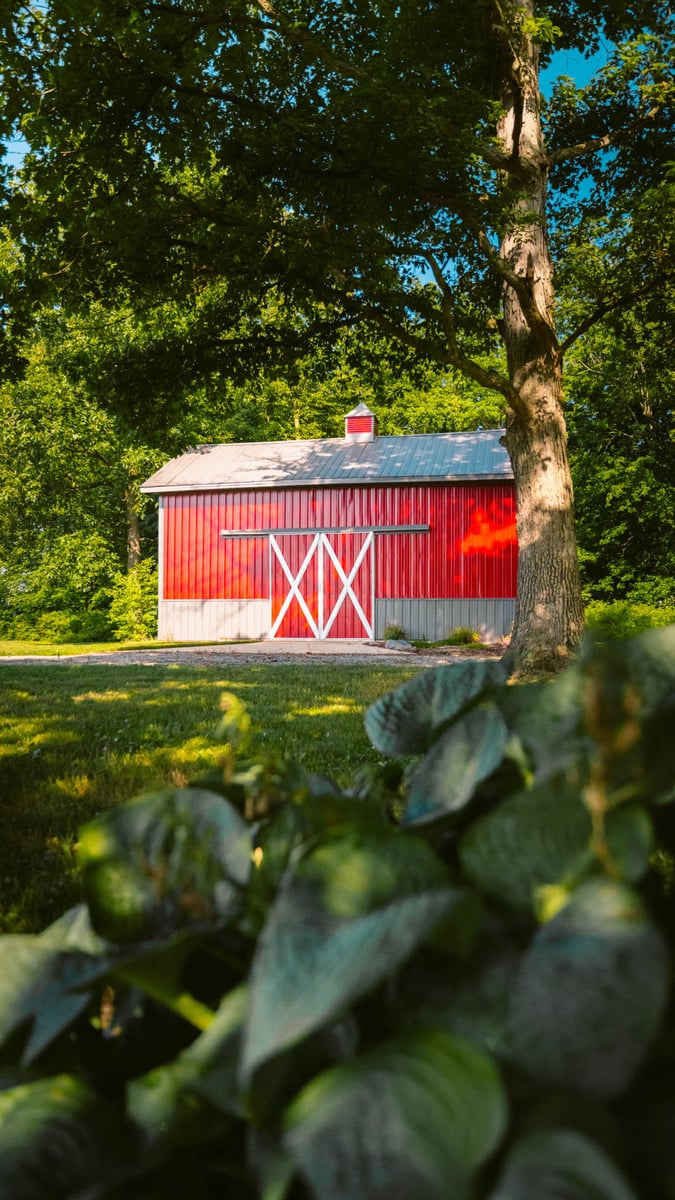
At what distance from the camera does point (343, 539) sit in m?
17.0

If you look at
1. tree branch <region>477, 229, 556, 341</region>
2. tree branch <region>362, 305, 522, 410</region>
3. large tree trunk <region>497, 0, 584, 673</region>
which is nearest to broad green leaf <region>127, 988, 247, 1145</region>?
large tree trunk <region>497, 0, 584, 673</region>

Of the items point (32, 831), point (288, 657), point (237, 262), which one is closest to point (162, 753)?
point (32, 831)

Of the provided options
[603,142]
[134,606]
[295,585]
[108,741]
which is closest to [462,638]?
[295,585]

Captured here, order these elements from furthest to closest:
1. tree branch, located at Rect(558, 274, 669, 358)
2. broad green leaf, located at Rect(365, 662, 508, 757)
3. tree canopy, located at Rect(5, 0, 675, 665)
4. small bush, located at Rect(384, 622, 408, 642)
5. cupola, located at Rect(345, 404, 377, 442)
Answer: cupola, located at Rect(345, 404, 377, 442)
small bush, located at Rect(384, 622, 408, 642)
tree branch, located at Rect(558, 274, 669, 358)
tree canopy, located at Rect(5, 0, 675, 665)
broad green leaf, located at Rect(365, 662, 508, 757)

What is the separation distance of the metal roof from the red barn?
41 mm

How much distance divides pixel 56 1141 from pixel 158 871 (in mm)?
141

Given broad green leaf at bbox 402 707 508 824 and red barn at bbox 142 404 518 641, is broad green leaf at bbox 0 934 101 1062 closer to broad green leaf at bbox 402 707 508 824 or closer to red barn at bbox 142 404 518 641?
broad green leaf at bbox 402 707 508 824

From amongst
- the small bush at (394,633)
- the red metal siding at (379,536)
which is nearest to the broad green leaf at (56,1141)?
the small bush at (394,633)

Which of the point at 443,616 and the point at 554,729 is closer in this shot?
the point at 554,729

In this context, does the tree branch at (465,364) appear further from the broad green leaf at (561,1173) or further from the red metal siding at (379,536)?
the red metal siding at (379,536)

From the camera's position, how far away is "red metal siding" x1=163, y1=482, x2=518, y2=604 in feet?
53.0

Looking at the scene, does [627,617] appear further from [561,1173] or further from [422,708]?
[561,1173]

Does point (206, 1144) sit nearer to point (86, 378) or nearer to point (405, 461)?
point (86, 378)

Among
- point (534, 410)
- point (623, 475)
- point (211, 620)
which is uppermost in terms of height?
point (623, 475)
